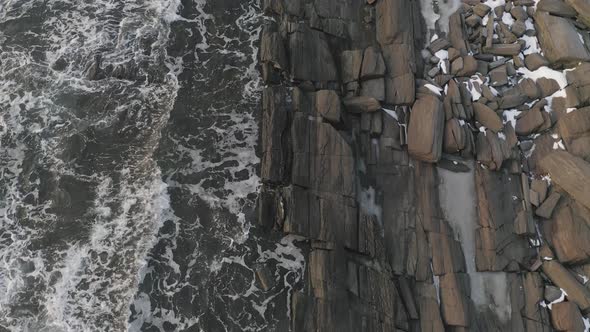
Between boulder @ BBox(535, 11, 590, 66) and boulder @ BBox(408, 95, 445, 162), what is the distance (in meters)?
6.05

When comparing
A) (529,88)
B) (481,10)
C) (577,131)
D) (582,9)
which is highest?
(481,10)

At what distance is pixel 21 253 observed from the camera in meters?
20.1

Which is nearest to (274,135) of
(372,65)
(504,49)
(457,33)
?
(372,65)

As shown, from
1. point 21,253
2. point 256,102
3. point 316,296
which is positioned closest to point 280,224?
point 316,296

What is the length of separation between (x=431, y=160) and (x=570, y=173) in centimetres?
557

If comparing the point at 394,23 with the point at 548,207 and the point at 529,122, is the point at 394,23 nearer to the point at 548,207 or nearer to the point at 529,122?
the point at 529,122

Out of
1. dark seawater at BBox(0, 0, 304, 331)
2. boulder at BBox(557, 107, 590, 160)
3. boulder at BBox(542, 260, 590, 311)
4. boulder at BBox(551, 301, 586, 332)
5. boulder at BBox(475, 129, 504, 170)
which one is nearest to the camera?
boulder at BBox(551, 301, 586, 332)

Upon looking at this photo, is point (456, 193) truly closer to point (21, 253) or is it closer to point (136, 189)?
point (136, 189)

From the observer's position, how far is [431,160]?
71.0ft

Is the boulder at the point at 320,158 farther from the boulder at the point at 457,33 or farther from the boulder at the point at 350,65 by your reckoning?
the boulder at the point at 457,33

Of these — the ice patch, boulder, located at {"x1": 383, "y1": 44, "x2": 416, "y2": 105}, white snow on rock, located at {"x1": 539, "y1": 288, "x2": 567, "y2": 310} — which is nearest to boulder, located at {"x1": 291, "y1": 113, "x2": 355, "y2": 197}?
boulder, located at {"x1": 383, "y1": 44, "x2": 416, "y2": 105}

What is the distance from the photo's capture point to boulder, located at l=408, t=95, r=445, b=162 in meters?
21.5

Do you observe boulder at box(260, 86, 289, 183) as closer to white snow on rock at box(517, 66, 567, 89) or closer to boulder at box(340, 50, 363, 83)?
boulder at box(340, 50, 363, 83)

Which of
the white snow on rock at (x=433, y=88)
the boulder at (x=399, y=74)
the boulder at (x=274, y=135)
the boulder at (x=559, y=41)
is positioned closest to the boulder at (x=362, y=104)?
the boulder at (x=399, y=74)
